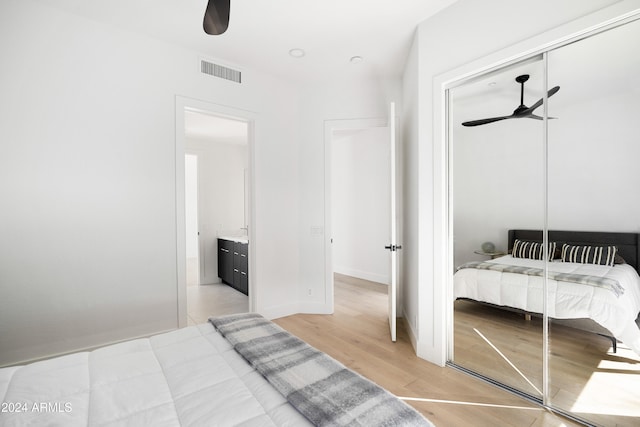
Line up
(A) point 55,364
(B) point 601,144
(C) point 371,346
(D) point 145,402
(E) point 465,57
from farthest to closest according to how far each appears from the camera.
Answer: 1. (C) point 371,346
2. (E) point 465,57
3. (B) point 601,144
4. (A) point 55,364
5. (D) point 145,402

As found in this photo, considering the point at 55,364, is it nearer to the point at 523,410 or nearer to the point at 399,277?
the point at 523,410

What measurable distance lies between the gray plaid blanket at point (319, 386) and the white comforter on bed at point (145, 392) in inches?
1.9

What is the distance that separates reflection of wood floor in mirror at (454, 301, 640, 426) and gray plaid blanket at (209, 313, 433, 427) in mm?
1405

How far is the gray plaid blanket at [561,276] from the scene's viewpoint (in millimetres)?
1642

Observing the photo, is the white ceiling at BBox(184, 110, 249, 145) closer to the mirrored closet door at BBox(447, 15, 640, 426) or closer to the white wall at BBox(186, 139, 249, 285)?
the white wall at BBox(186, 139, 249, 285)

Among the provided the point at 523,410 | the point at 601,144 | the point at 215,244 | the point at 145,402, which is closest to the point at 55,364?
the point at 145,402

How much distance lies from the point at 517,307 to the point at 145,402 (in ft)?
7.36

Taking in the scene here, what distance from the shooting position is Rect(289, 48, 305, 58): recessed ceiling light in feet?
9.79

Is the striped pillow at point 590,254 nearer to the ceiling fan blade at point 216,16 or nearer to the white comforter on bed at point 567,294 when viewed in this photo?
the white comforter on bed at point 567,294

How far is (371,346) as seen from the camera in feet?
9.09

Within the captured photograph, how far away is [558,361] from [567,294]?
424mm

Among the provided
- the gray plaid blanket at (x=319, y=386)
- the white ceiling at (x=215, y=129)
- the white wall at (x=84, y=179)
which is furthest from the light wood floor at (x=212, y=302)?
the white ceiling at (x=215, y=129)

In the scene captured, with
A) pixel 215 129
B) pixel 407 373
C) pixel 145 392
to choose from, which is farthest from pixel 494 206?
pixel 215 129

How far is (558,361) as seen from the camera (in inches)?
72.1
